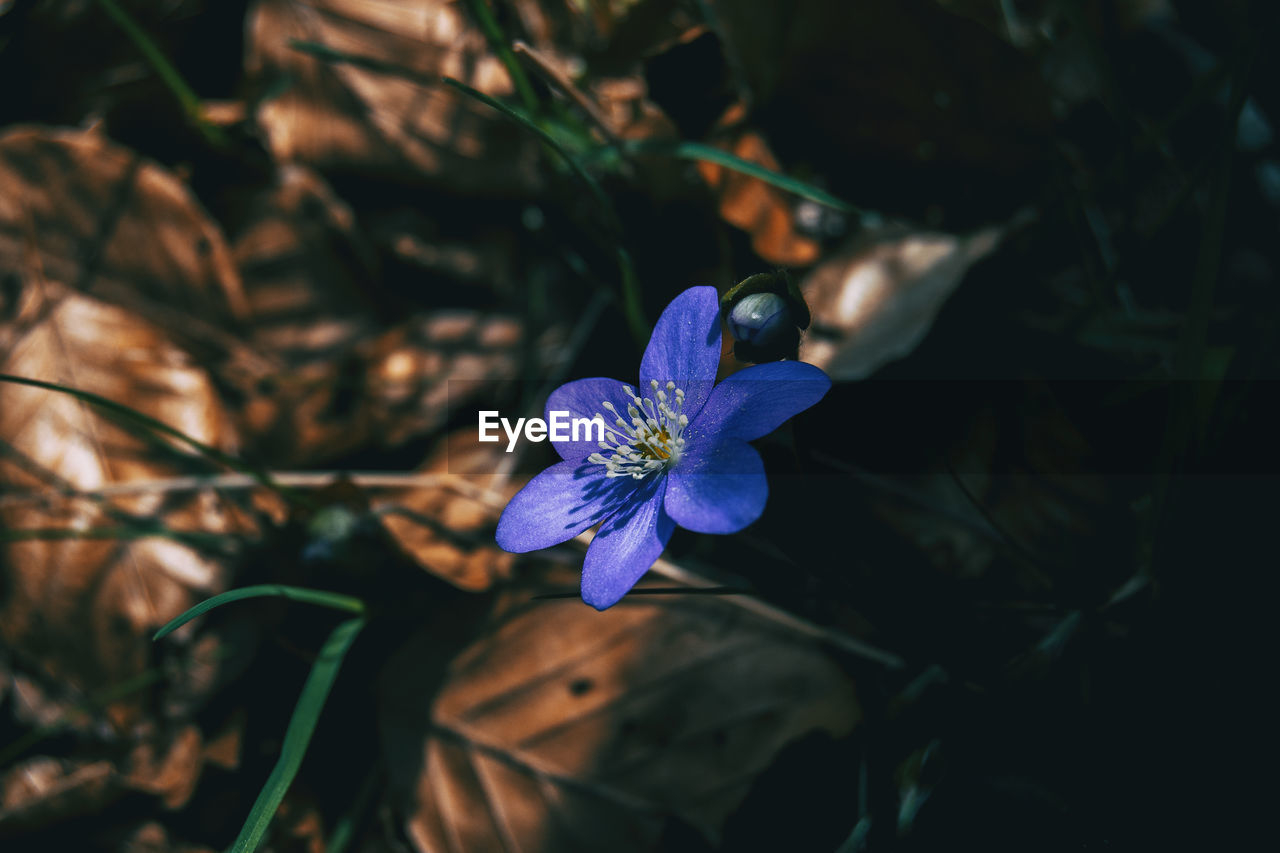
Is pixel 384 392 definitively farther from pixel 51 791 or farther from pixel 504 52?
pixel 51 791

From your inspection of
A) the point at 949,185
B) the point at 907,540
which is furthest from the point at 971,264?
the point at 907,540

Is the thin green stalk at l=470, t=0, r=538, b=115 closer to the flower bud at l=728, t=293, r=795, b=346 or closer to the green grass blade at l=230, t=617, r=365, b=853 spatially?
the flower bud at l=728, t=293, r=795, b=346

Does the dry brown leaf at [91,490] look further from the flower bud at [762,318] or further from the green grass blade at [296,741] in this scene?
the flower bud at [762,318]

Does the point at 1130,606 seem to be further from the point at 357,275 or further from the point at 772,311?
the point at 357,275

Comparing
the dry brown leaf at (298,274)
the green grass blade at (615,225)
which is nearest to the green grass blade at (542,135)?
the green grass blade at (615,225)

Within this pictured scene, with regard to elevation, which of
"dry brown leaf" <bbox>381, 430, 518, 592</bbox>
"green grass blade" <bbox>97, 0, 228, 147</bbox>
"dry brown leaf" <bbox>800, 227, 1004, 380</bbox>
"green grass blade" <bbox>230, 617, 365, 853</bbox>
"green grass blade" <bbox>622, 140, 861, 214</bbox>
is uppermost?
"green grass blade" <bbox>97, 0, 228, 147</bbox>

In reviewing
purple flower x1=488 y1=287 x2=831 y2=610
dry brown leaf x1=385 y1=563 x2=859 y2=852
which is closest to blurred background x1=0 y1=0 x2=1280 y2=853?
dry brown leaf x1=385 y1=563 x2=859 y2=852
